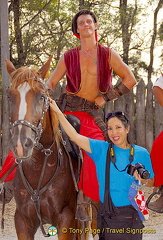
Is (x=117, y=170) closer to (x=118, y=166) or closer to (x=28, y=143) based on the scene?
(x=118, y=166)

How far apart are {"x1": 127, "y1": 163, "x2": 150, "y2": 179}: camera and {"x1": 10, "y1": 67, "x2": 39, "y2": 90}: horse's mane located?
1.03m

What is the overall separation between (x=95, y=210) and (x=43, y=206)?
2.49 ft

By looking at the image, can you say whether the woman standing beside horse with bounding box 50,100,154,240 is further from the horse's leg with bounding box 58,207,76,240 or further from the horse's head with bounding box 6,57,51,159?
the horse's leg with bounding box 58,207,76,240

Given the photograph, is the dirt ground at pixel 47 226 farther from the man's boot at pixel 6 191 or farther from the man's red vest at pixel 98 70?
the man's red vest at pixel 98 70

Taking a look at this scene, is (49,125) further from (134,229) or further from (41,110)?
(134,229)

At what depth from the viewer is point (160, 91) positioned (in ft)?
Result: 14.7

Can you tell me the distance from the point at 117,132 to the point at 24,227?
47.1 inches

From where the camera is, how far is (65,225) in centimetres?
391

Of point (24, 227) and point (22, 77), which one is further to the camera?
Result: point (24, 227)

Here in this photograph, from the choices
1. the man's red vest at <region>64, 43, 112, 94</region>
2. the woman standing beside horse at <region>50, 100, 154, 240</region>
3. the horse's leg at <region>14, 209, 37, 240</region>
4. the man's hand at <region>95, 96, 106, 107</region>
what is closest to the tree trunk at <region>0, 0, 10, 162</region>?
the man's red vest at <region>64, 43, 112, 94</region>

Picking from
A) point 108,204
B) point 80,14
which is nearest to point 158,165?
point 108,204

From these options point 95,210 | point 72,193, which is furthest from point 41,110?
point 95,210

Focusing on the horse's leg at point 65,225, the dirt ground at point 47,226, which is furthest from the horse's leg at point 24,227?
the dirt ground at point 47,226

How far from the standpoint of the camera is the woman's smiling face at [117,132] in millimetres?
3752
